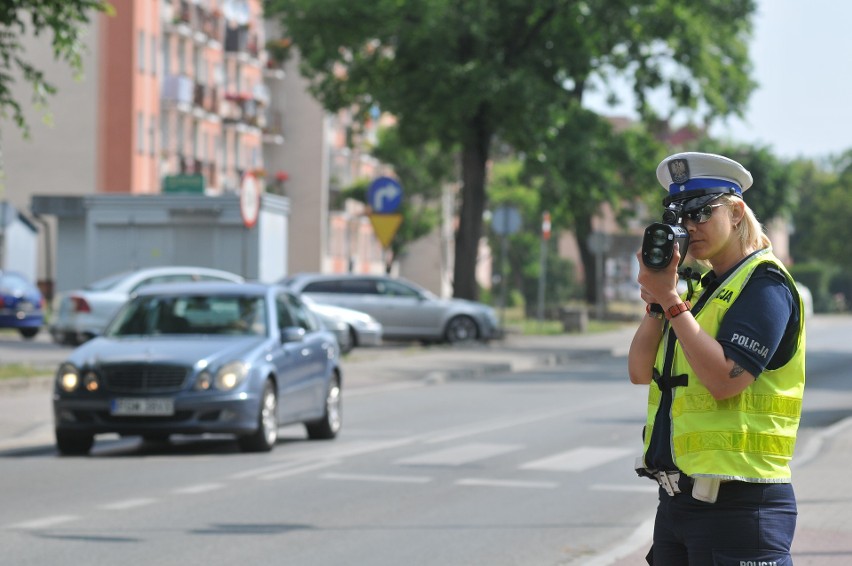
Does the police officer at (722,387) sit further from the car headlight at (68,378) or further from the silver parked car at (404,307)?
the silver parked car at (404,307)

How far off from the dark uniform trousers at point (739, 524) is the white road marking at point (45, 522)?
261 inches

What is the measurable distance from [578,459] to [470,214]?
27402 millimetres

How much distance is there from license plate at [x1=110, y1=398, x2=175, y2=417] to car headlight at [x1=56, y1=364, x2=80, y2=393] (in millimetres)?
389

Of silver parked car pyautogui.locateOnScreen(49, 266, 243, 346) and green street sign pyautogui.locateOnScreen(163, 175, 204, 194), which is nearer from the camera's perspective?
silver parked car pyautogui.locateOnScreen(49, 266, 243, 346)

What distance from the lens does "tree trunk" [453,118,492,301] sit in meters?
42.9

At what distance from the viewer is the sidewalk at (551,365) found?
9852 mm

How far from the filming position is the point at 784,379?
15.3ft

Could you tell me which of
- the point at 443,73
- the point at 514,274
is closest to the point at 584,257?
the point at 443,73

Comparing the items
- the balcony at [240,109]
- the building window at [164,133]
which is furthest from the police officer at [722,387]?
the balcony at [240,109]

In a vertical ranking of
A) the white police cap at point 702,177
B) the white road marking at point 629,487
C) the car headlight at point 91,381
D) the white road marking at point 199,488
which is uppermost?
the white police cap at point 702,177

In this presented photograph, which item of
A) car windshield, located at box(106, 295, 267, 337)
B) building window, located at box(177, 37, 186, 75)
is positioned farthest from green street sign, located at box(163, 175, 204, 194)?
car windshield, located at box(106, 295, 267, 337)

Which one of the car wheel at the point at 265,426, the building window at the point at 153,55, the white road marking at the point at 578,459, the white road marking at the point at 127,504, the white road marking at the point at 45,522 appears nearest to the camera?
the white road marking at the point at 45,522

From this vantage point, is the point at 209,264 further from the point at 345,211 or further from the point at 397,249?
the point at 345,211

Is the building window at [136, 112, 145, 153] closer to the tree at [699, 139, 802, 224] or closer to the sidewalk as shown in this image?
the sidewalk
